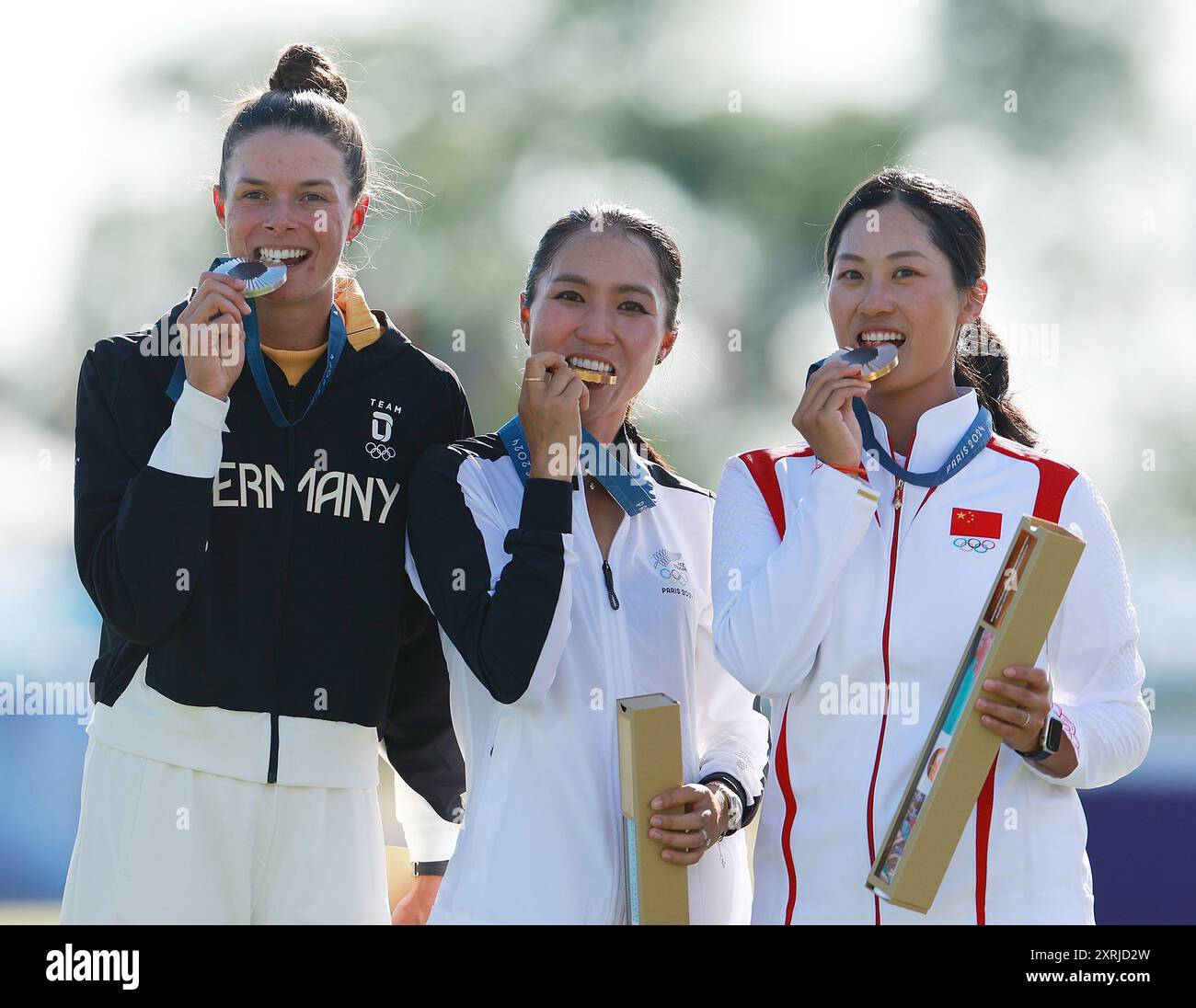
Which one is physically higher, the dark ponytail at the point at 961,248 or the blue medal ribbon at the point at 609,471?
the dark ponytail at the point at 961,248

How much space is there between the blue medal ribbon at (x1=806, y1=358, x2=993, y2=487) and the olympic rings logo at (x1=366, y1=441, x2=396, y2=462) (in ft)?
3.13

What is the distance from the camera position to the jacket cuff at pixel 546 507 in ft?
10.5

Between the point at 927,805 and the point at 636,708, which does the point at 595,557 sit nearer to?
the point at 636,708

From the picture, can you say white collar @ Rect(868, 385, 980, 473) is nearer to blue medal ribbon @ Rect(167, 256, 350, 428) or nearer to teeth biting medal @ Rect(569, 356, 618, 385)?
teeth biting medal @ Rect(569, 356, 618, 385)

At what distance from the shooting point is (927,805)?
2.79 m

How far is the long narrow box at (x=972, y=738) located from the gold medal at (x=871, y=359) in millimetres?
518

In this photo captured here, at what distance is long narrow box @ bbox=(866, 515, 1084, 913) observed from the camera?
2752 millimetres

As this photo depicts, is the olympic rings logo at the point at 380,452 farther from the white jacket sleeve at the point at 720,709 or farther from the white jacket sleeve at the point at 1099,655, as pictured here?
the white jacket sleeve at the point at 1099,655

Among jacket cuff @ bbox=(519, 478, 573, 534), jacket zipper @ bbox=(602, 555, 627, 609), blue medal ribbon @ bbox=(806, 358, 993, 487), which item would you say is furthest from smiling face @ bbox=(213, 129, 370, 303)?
Result: blue medal ribbon @ bbox=(806, 358, 993, 487)

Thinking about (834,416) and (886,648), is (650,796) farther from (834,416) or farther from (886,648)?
(834,416)

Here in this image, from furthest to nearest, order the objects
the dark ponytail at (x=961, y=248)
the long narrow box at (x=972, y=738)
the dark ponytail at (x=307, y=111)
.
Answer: the dark ponytail at (x=307, y=111) < the dark ponytail at (x=961, y=248) < the long narrow box at (x=972, y=738)

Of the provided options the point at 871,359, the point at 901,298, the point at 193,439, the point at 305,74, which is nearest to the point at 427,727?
the point at 193,439

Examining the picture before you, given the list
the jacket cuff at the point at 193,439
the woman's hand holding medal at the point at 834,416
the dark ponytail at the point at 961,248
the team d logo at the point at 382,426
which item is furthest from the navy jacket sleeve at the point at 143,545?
the dark ponytail at the point at 961,248

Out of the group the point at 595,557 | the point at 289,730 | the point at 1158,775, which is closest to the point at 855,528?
the point at 595,557
